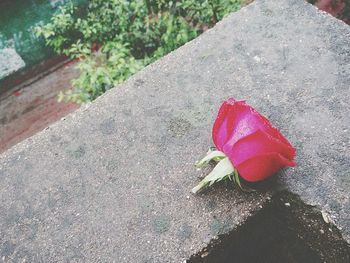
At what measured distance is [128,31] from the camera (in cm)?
285

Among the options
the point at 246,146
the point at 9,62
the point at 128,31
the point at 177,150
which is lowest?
the point at 9,62

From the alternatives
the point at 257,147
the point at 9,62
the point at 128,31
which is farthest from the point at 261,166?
the point at 9,62

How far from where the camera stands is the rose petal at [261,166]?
1.12 m

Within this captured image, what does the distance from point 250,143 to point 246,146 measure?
18 millimetres

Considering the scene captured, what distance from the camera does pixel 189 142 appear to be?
1.47 meters

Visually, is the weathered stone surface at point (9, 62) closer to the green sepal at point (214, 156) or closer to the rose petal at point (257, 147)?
the green sepal at point (214, 156)

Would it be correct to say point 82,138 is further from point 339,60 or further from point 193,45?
point 339,60

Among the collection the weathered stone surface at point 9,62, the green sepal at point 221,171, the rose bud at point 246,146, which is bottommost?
the weathered stone surface at point 9,62

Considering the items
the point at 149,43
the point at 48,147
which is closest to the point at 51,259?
the point at 48,147

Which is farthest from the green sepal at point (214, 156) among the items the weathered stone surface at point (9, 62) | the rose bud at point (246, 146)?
the weathered stone surface at point (9, 62)

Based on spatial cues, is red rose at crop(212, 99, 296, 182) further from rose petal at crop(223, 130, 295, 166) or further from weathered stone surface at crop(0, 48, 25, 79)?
weathered stone surface at crop(0, 48, 25, 79)

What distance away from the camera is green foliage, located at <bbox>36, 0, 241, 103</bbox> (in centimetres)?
251

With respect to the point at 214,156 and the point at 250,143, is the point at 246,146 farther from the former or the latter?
the point at 214,156

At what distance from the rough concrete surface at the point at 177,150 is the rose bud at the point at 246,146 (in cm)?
13
